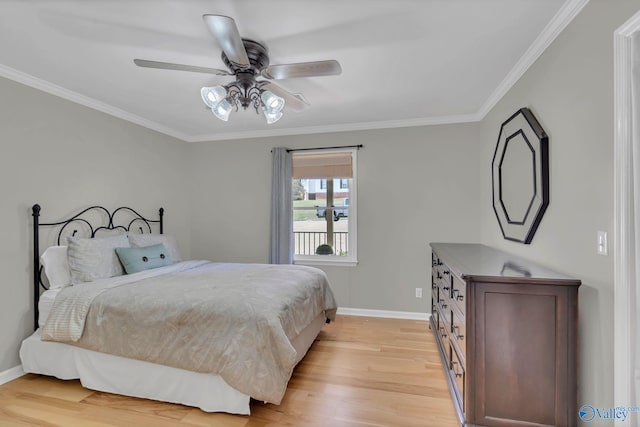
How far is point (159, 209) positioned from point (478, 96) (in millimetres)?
4008

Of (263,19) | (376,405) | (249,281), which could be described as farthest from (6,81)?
(376,405)

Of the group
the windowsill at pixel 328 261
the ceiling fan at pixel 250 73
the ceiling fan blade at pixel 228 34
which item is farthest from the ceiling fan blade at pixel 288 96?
the windowsill at pixel 328 261

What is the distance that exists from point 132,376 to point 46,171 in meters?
1.98

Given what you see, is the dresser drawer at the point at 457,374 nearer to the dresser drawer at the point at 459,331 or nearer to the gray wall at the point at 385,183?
the dresser drawer at the point at 459,331

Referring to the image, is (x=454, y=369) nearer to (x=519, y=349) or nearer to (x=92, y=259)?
(x=519, y=349)

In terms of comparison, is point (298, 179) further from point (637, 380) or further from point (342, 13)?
point (637, 380)

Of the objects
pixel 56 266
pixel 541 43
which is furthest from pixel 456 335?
pixel 56 266

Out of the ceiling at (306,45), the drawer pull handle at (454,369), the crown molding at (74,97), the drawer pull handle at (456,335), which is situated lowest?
the drawer pull handle at (454,369)

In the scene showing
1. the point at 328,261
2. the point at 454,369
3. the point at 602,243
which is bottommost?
the point at 454,369

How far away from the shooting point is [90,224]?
309cm

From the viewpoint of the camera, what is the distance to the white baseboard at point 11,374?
93.7 inches

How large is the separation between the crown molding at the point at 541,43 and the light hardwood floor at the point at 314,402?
2.52 meters

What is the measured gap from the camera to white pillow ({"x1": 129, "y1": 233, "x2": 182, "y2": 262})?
10.4ft

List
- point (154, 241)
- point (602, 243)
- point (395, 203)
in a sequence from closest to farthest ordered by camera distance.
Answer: point (602, 243)
point (154, 241)
point (395, 203)
